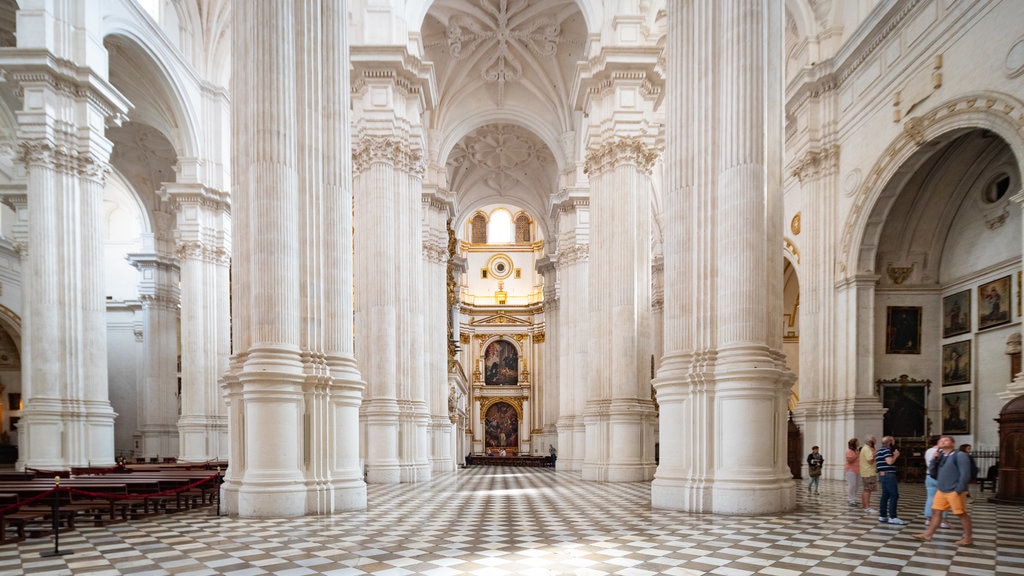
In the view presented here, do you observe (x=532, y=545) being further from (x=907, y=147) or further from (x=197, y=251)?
(x=197, y=251)

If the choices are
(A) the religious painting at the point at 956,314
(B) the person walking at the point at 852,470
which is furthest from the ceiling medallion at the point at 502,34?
(B) the person walking at the point at 852,470

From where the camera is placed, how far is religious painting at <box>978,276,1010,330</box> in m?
16.6

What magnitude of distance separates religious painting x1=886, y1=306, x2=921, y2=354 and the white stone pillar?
93.2ft

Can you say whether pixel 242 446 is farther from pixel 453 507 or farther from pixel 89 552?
pixel 453 507

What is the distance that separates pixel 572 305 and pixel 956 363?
15.4 m

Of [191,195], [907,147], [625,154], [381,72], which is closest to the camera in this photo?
[907,147]

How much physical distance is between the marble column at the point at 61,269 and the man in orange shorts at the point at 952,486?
17.5 metres

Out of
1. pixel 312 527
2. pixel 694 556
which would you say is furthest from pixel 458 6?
pixel 694 556

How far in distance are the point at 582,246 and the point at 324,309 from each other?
752 inches

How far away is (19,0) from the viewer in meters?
16.4

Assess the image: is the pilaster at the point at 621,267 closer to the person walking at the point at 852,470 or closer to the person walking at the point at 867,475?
the person walking at the point at 852,470

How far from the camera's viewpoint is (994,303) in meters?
17.0

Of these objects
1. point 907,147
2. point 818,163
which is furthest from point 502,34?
point 907,147

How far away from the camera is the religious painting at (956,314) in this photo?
18203 mm
